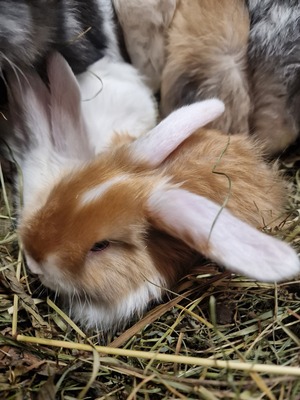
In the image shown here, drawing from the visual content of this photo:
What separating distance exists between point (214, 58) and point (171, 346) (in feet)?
3.48

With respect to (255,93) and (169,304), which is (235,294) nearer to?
(169,304)

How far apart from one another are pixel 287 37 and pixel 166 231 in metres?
0.89

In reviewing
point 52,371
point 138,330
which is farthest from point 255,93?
point 52,371

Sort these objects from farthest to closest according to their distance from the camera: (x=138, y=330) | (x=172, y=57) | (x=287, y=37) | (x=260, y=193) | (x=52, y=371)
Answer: (x=172, y=57)
(x=287, y=37)
(x=260, y=193)
(x=138, y=330)
(x=52, y=371)

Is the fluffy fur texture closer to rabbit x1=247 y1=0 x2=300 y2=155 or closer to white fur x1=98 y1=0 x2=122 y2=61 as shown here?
white fur x1=98 y1=0 x2=122 y2=61

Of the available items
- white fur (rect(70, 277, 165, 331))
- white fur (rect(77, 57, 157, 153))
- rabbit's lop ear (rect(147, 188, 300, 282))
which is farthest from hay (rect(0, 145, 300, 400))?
white fur (rect(77, 57, 157, 153))

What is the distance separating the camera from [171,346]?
67.1 inches

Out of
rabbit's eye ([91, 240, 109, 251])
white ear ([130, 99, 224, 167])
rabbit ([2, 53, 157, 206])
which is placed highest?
white ear ([130, 99, 224, 167])

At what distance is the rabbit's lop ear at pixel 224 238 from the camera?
4.78 ft

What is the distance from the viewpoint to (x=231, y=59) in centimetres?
214

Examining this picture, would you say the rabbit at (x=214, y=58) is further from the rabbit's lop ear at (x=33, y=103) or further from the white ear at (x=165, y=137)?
the rabbit's lop ear at (x=33, y=103)

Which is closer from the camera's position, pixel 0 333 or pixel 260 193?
pixel 0 333

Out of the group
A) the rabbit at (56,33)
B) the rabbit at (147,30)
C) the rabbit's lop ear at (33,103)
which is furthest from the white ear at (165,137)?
the rabbit at (147,30)

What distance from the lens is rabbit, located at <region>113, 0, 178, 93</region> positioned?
7.38 ft
